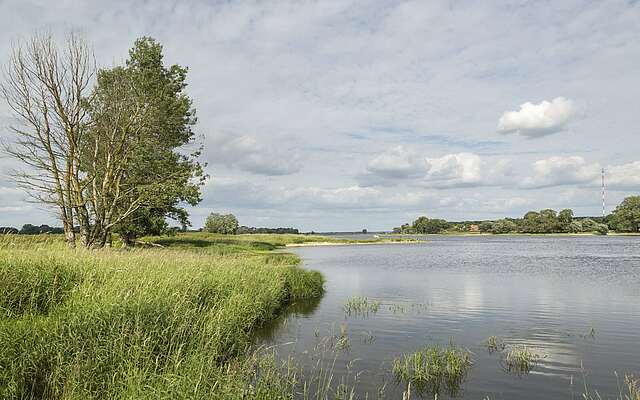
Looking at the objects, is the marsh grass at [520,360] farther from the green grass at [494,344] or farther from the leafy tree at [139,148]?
the leafy tree at [139,148]

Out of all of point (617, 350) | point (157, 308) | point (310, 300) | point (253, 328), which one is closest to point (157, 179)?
point (310, 300)

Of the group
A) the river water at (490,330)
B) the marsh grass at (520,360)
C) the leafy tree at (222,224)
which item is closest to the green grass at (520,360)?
the marsh grass at (520,360)

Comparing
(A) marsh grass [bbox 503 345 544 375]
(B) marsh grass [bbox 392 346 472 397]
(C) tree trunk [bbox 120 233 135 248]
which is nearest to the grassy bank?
(B) marsh grass [bbox 392 346 472 397]

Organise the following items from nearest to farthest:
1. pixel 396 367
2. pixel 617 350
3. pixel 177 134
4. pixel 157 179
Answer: pixel 396 367, pixel 617 350, pixel 157 179, pixel 177 134

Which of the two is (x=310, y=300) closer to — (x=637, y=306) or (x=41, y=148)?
(x=637, y=306)

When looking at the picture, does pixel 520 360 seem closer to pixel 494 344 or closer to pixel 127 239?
pixel 494 344

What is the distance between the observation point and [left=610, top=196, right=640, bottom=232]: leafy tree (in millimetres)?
177625

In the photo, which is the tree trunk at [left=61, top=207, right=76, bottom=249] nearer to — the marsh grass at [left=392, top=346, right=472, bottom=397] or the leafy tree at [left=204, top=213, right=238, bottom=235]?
the marsh grass at [left=392, top=346, right=472, bottom=397]

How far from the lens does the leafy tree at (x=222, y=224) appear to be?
450ft

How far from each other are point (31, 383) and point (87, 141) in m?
31.5

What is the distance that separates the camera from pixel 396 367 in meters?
12.5

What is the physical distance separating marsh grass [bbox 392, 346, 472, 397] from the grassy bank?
10.8 feet

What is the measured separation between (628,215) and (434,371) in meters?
207

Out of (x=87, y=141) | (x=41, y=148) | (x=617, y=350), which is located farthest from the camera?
(x=87, y=141)
